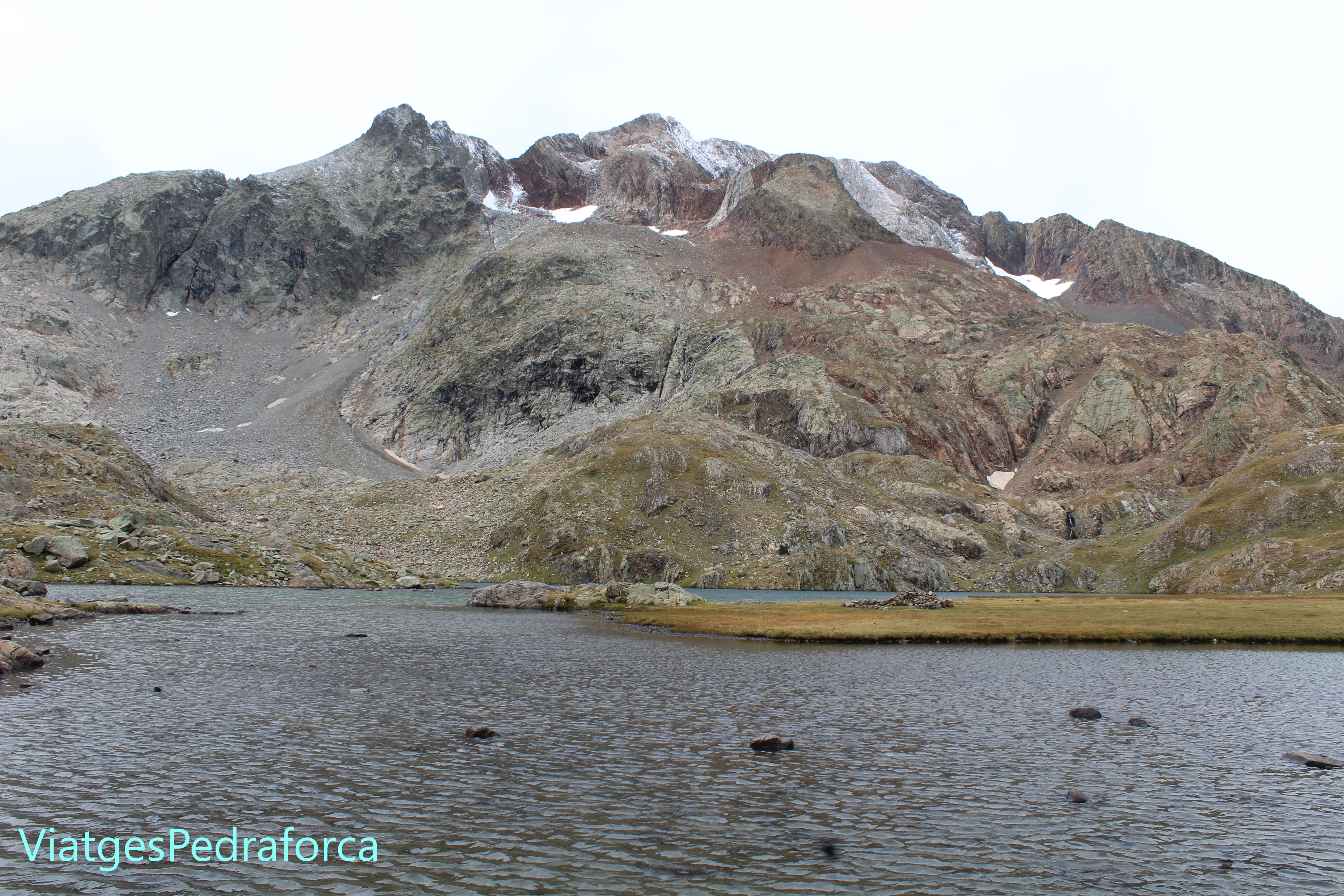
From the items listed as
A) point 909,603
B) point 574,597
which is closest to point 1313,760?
point 909,603

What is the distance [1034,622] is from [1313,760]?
4646 cm

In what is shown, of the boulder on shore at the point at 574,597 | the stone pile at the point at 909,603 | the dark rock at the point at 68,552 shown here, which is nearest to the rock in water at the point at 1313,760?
the stone pile at the point at 909,603

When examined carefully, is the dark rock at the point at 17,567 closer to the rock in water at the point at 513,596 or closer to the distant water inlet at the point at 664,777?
the rock in water at the point at 513,596

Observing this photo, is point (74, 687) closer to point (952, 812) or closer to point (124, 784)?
point (124, 784)

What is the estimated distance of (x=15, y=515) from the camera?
87.8 meters

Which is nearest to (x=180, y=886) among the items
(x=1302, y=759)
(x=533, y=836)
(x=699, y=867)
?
(x=533, y=836)

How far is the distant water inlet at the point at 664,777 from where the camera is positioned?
1472cm

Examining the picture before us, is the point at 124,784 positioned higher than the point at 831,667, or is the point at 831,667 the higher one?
the point at 124,784

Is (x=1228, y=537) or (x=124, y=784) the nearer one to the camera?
(x=124, y=784)

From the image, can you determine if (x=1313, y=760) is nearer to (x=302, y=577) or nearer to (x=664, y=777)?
(x=664, y=777)

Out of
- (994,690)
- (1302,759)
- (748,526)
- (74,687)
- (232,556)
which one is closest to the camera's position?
(1302,759)

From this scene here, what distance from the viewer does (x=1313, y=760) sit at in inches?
901

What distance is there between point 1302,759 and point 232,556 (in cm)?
10579

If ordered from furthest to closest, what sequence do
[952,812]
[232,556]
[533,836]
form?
[232,556] < [952,812] < [533,836]
